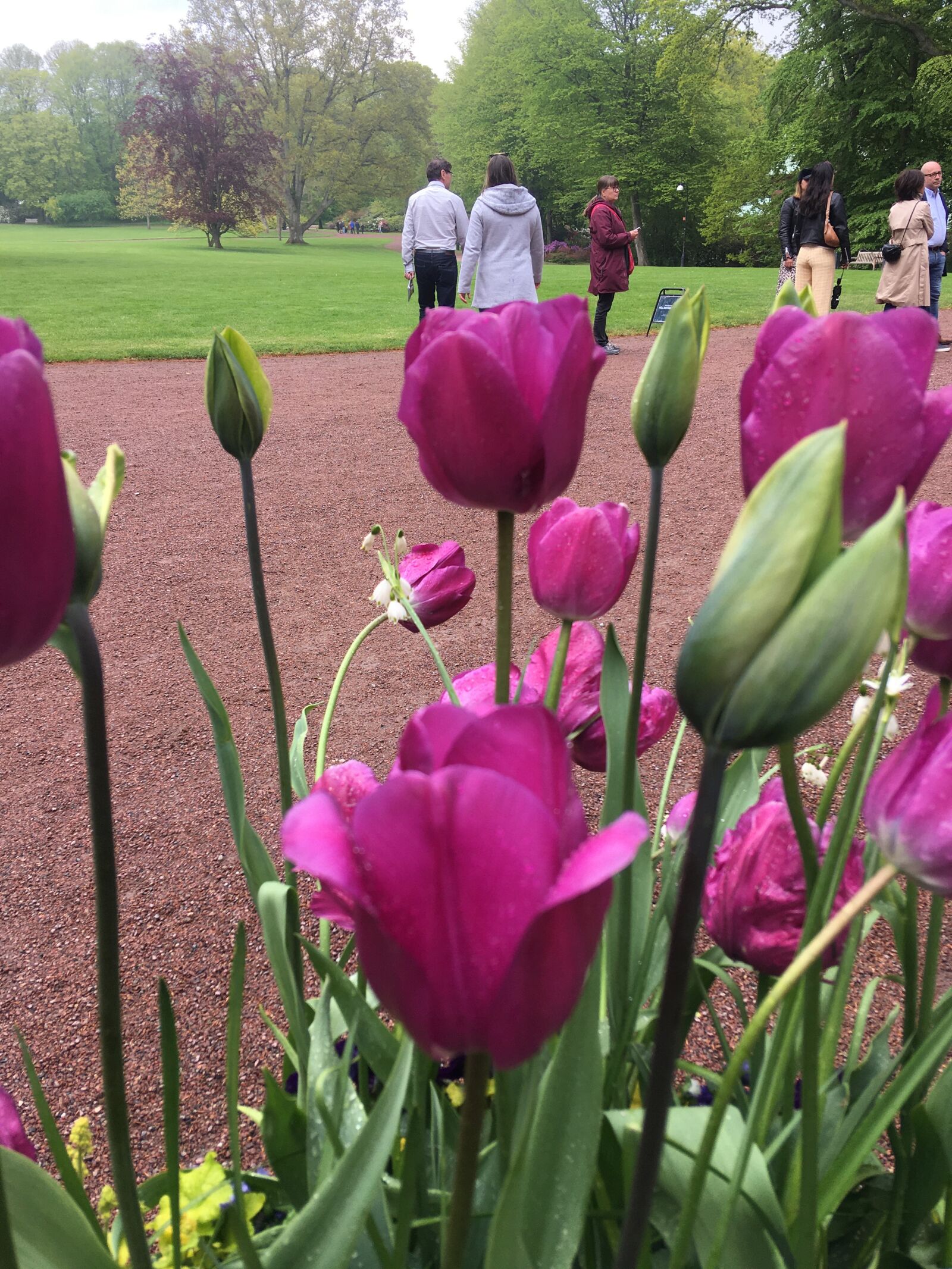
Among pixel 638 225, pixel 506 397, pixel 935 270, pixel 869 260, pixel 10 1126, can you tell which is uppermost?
pixel 638 225

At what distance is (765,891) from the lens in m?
0.67

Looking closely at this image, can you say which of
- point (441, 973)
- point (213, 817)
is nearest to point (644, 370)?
point (441, 973)

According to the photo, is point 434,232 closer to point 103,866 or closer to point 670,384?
point 670,384

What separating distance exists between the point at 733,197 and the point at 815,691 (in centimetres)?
3141

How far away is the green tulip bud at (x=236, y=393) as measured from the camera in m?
0.71

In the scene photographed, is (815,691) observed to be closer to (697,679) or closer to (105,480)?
(697,679)

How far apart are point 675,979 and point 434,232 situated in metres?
7.81

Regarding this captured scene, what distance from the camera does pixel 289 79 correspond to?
1636 inches

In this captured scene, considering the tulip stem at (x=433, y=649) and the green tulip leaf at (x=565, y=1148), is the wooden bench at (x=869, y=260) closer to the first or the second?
the tulip stem at (x=433, y=649)

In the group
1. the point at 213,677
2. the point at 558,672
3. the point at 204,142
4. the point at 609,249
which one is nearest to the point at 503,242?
the point at 609,249

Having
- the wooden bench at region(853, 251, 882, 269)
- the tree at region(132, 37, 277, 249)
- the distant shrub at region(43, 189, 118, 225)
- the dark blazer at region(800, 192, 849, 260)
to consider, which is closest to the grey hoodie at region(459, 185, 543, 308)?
the dark blazer at region(800, 192, 849, 260)

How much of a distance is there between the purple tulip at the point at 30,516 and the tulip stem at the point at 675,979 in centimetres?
26

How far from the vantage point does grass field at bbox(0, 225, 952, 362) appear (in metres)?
10.0

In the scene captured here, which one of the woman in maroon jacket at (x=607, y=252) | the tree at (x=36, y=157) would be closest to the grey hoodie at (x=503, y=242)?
the woman in maroon jacket at (x=607, y=252)
